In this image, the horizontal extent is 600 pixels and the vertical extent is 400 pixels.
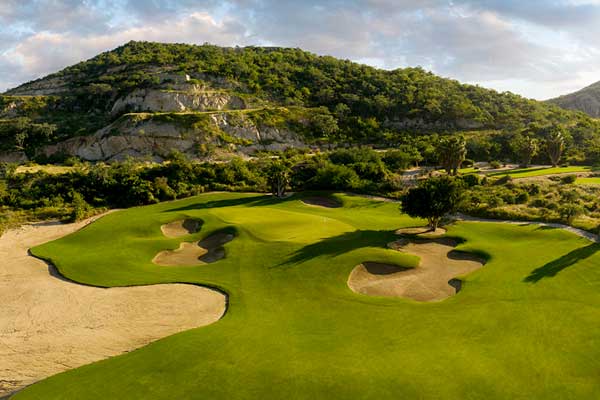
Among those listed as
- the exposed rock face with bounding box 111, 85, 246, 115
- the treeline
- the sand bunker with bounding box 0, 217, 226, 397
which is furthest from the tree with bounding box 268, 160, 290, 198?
the exposed rock face with bounding box 111, 85, 246, 115

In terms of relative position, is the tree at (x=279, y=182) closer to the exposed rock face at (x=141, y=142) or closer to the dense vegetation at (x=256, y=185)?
the dense vegetation at (x=256, y=185)

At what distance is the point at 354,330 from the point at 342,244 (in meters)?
15.2

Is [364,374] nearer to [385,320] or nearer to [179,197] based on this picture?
[385,320]

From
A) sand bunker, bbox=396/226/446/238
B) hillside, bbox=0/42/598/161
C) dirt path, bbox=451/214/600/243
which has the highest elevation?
hillside, bbox=0/42/598/161

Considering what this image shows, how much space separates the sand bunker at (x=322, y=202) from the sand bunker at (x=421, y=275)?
22.1 metres

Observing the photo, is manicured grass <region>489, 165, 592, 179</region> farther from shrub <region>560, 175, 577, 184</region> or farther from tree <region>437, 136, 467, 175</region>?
tree <region>437, 136, 467, 175</region>

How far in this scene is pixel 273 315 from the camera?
25.0m

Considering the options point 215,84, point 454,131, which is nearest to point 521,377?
point 454,131

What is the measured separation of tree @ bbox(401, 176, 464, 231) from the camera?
128 ft

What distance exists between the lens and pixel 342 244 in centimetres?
3700

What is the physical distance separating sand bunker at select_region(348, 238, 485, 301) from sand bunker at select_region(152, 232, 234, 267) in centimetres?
1510

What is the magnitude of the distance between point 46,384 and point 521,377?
932 inches

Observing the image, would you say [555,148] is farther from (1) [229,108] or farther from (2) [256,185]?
(1) [229,108]

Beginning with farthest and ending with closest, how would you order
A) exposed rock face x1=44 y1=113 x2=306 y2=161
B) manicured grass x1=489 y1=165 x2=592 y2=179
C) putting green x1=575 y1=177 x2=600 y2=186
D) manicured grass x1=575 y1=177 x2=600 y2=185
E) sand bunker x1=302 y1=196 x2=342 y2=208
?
exposed rock face x1=44 y1=113 x2=306 y2=161
manicured grass x1=489 y1=165 x2=592 y2=179
manicured grass x1=575 y1=177 x2=600 y2=185
putting green x1=575 y1=177 x2=600 y2=186
sand bunker x1=302 y1=196 x2=342 y2=208
